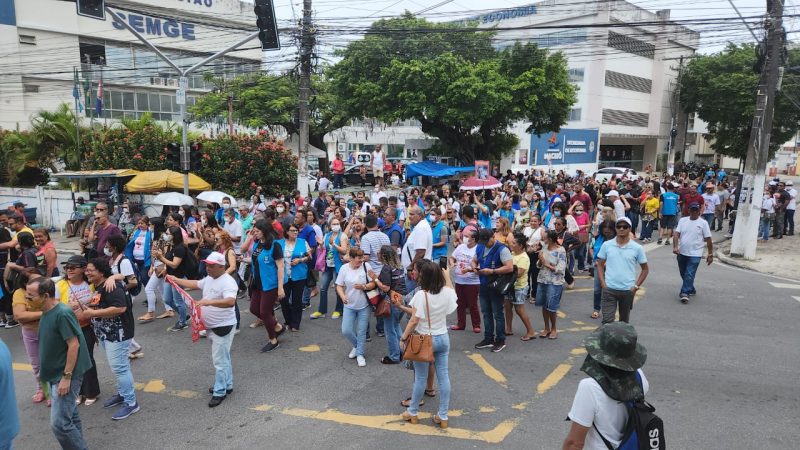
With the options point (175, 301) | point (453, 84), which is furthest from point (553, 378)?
point (453, 84)

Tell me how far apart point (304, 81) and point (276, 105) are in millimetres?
18029

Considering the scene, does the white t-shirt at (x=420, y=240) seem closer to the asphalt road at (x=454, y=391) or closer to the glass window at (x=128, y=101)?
the asphalt road at (x=454, y=391)

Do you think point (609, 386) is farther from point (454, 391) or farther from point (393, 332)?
point (393, 332)

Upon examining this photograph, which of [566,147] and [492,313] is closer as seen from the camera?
[492,313]

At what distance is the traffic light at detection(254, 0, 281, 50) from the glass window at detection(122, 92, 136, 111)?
30887 mm

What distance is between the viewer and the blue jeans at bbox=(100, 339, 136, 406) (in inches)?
203

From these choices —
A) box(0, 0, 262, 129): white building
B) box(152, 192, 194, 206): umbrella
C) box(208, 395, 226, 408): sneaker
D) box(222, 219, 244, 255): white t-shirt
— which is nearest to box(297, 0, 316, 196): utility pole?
box(152, 192, 194, 206): umbrella

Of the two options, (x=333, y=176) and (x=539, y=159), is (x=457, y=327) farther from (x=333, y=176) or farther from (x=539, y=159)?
(x=539, y=159)

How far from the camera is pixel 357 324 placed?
6.52 meters

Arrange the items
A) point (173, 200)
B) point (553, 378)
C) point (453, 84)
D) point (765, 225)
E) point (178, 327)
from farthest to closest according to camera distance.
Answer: point (453, 84), point (765, 225), point (173, 200), point (178, 327), point (553, 378)

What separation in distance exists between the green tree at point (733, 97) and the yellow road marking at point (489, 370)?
4152 centimetres

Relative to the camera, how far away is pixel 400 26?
2730 centimetres

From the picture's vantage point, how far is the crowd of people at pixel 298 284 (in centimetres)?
480

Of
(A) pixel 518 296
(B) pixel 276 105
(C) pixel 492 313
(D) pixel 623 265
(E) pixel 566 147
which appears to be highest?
(B) pixel 276 105
